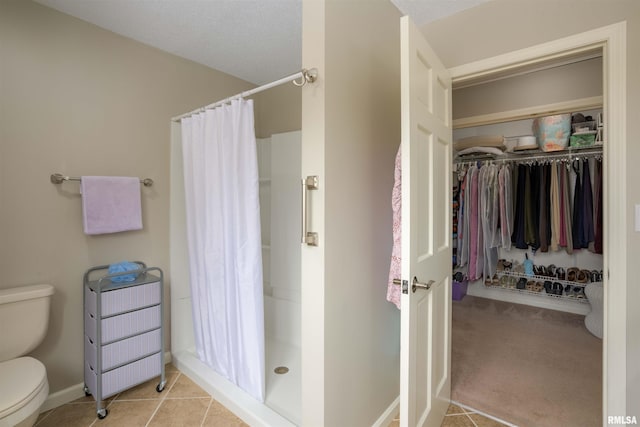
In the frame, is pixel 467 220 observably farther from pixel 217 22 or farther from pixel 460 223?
pixel 217 22

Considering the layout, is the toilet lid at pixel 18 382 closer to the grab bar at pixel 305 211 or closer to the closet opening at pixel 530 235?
the grab bar at pixel 305 211

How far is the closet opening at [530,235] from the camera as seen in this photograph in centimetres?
234

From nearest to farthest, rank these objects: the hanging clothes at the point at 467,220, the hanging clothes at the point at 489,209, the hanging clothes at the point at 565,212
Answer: the hanging clothes at the point at 565,212, the hanging clothes at the point at 489,209, the hanging clothes at the point at 467,220

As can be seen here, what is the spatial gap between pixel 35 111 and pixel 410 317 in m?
2.31

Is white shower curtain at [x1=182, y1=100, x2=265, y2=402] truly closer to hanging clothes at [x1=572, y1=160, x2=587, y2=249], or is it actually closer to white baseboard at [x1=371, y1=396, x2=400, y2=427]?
white baseboard at [x1=371, y1=396, x2=400, y2=427]

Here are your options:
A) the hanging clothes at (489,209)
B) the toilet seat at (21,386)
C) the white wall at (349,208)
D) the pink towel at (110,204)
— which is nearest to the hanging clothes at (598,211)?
the hanging clothes at (489,209)

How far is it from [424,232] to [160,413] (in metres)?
A: 1.83

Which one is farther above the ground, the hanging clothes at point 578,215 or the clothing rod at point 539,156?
the clothing rod at point 539,156

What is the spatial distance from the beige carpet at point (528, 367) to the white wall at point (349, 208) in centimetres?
74

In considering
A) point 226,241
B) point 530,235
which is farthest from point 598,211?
point 226,241

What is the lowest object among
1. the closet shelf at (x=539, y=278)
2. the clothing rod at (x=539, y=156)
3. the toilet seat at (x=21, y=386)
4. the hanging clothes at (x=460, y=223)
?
the closet shelf at (x=539, y=278)

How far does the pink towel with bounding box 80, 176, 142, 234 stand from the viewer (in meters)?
1.88

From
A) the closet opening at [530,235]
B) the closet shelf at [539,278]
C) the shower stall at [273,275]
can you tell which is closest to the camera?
the shower stall at [273,275]

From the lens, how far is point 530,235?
3.32 meters
